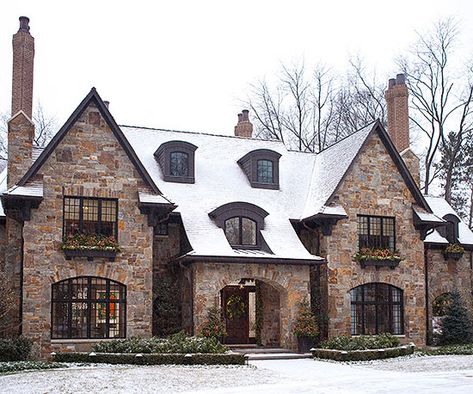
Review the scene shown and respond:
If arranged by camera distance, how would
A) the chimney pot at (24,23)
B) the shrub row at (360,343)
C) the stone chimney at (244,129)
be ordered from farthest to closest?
the stone chimney at (244,129)
the chimney pot at (24,23)
the shrub row at (360,343)

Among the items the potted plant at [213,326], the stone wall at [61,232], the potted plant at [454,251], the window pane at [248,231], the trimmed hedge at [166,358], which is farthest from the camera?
the potted plant at [454,251]

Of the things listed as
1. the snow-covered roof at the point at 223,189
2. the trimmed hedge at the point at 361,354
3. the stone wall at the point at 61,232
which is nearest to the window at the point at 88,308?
the stone wall at the point at 61,232

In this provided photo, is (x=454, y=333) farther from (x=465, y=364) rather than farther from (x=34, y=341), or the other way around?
(x=34, y=341)

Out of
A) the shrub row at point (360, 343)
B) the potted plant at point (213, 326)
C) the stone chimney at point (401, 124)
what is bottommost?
the shrub row at point (360, 343)

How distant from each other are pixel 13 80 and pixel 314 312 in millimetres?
13843

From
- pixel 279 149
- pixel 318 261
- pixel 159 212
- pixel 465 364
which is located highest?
pixel 279 149

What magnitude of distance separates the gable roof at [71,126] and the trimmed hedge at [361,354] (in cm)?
795

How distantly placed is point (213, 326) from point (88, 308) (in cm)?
422

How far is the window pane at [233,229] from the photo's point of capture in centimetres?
2731

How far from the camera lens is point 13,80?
25719 millimetres

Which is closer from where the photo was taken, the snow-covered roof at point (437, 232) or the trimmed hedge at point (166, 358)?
the trimmed hedge at point (166, 358)

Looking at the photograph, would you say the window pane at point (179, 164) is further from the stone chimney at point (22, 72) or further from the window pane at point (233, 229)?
the stone chimney at point (22, 72)

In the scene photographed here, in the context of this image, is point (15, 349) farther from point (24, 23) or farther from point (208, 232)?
point (24, 23)

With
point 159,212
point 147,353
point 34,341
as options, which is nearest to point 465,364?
point 147,353
